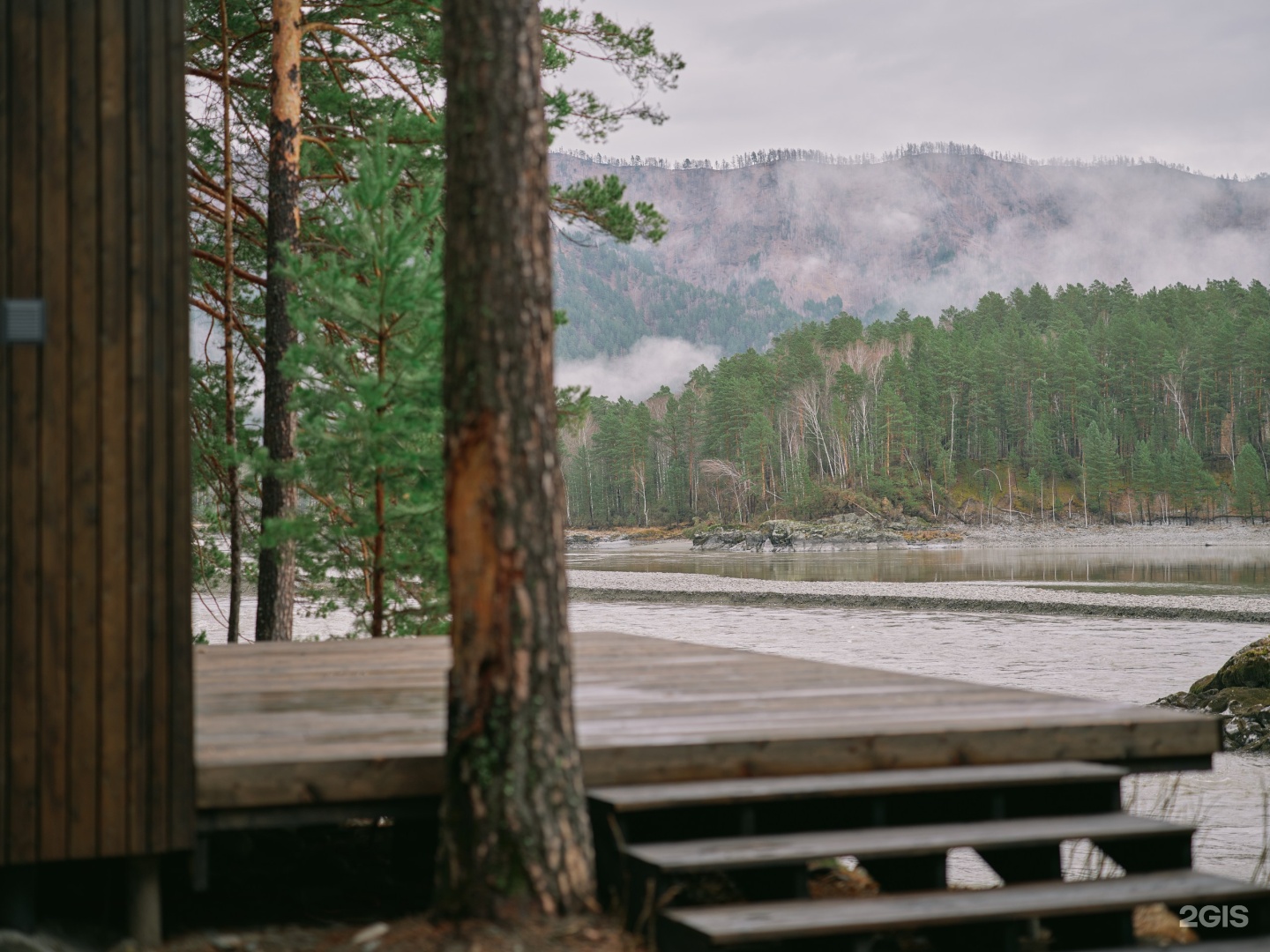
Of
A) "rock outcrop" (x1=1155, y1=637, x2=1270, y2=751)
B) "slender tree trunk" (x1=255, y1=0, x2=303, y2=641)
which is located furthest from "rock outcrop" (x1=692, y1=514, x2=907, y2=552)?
"slender tree trunk" (x1=255, y1=0, x2=303, y2=641)

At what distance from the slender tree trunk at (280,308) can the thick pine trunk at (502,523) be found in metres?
5.74

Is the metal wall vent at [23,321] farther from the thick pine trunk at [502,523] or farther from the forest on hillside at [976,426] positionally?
the forest on hillside at [976,426]

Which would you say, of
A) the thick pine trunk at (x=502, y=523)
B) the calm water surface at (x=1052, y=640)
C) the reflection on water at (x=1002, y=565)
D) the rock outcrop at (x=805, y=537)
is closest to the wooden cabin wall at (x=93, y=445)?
the thick pine trunk at (x=502, y=523)

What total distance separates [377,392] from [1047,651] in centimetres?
1410

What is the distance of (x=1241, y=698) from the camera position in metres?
10.9

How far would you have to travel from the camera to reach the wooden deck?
10.5ft

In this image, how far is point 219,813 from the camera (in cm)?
311

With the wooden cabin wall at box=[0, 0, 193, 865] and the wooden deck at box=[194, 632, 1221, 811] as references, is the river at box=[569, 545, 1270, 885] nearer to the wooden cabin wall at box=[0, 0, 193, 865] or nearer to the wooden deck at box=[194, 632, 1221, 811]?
the wooden deck at box=[194, 632, 1221, 811]

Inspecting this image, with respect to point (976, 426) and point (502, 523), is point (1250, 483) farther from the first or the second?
point (502, 523)

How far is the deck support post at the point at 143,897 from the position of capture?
10.2ft

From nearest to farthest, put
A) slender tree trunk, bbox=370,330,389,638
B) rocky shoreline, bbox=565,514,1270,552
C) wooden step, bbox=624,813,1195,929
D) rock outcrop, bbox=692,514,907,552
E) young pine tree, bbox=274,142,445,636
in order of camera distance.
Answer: wooden step, bbox=624,813,1195,929, young pine tree, bbox=274,142,445,636, slender tree trunk, bbox=370,330,389,638, rocky shoreline, bbox=565,514,1270,552, rock outcrop, bbox=692,514,907,552

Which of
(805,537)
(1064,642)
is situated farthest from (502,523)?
(805,537)

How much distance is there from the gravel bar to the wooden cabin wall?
2247cm

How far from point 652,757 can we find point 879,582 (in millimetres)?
31155
